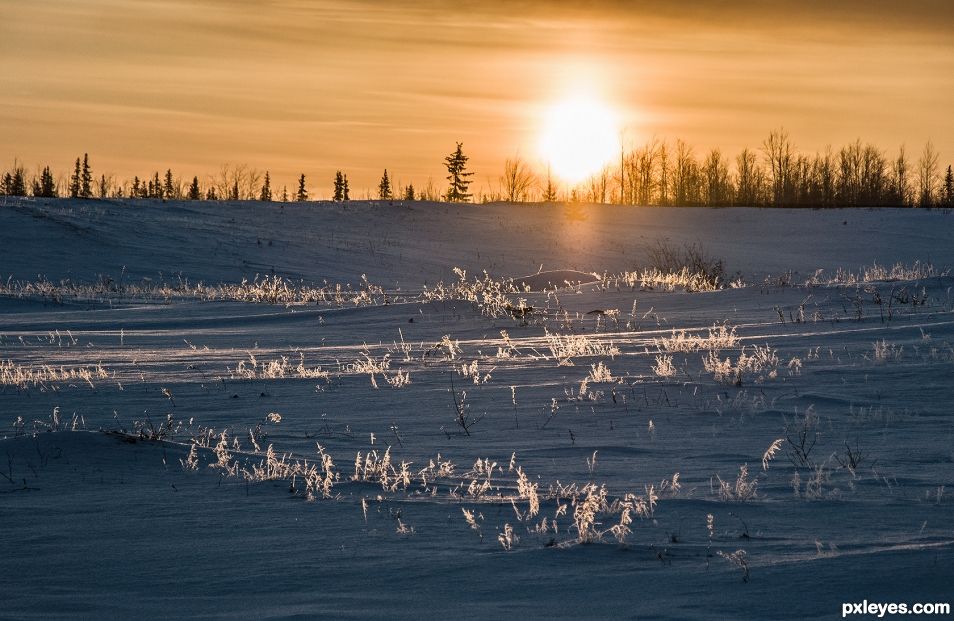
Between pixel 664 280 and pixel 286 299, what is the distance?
26.8 ft

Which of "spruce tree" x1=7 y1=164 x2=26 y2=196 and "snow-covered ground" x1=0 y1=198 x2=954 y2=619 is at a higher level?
"spruce tree" x1=7 y1=164 x2=26 y2=196

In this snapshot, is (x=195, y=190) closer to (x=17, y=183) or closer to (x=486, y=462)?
(x=17, y=183)

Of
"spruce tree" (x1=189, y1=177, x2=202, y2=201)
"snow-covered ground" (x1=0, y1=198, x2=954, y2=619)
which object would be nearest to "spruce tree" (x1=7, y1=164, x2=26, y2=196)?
"spruce tree" (x1=189, y1=177, x2=202, y2=201)

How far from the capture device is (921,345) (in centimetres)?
1041

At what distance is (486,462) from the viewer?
18.3ft

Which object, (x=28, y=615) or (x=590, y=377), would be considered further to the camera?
(x=590, y=377)

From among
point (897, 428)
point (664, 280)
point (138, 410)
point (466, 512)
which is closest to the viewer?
point (466, 512)

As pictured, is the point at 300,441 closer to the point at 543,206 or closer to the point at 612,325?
the point at 612,325

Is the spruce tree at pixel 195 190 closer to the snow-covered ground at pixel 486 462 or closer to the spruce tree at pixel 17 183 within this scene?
the spruce tree at pixel 17 183

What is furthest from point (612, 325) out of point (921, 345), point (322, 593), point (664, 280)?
point (322, 593)

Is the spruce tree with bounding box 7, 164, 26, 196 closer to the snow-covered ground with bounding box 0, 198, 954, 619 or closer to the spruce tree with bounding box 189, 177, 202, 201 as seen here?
the spruce tree with bounding box 189, 177, 202, 201

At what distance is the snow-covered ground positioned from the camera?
385 centimetres

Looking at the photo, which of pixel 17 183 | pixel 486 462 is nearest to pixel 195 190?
pixel 17 183

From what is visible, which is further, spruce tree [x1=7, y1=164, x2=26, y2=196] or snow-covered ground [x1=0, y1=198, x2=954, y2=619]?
spruce tree [x1=7, y1=164, x2=26, y2=196]
